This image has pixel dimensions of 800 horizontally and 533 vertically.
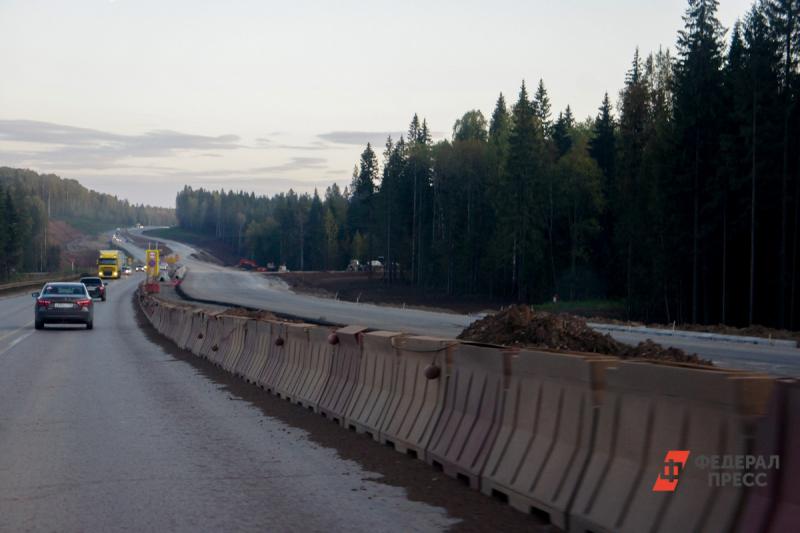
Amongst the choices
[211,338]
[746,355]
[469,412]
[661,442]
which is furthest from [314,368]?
[746,355]

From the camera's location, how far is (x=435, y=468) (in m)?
8.87

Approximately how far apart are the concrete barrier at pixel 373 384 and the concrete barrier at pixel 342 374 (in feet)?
0.64

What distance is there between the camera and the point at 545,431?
705cm

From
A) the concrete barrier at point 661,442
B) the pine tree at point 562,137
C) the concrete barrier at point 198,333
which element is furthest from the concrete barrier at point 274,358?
the pine tree at point 562,137

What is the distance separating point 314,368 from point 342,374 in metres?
1.39

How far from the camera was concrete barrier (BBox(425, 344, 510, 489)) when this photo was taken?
26.1ft

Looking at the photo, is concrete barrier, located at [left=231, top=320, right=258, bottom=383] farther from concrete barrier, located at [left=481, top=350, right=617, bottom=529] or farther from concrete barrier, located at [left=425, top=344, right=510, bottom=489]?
concrete barrier, located at [left=481, top=350, right=617, bottom=529]

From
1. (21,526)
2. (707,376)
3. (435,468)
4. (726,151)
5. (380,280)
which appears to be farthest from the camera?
(380,280)

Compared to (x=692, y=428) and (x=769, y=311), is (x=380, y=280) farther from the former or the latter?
(x=692, y=428)

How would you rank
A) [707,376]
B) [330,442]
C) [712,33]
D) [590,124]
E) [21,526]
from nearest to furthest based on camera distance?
1. [707,376]
2. [21,526]
3. [330,442]
4. [712,33]
5. [590,124]

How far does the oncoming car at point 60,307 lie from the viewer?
3378 cm

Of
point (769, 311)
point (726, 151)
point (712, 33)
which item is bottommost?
point (769, 311)

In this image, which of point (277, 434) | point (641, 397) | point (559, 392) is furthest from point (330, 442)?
point (641, 397)

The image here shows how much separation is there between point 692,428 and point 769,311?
4971 centimetres
